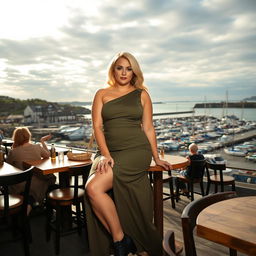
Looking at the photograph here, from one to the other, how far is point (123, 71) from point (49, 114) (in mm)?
4770

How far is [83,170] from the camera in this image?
252 cm

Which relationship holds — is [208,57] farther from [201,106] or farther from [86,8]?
[86,8]

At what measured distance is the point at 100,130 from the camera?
83.9 inches

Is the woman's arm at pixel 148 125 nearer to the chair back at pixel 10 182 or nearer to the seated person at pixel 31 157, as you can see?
the chair back at pixel 10 182

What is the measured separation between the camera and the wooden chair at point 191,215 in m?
0.98

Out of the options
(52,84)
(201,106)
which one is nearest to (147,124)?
(201,106)

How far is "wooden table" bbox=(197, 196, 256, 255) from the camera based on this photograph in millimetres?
930

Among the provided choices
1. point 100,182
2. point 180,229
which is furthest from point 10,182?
point 180,229

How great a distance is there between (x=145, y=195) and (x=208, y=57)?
12.6 ft

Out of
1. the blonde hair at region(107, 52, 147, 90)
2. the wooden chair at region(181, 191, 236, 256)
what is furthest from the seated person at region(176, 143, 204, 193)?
the wooden chair at region(181, 191, 236, 256)

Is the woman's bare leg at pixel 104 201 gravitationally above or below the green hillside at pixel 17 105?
below

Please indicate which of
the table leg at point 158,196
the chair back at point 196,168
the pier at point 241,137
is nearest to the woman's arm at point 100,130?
the table leg at point 158,196

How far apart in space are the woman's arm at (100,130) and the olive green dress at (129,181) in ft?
0.16

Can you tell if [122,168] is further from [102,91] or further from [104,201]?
[102,91]
